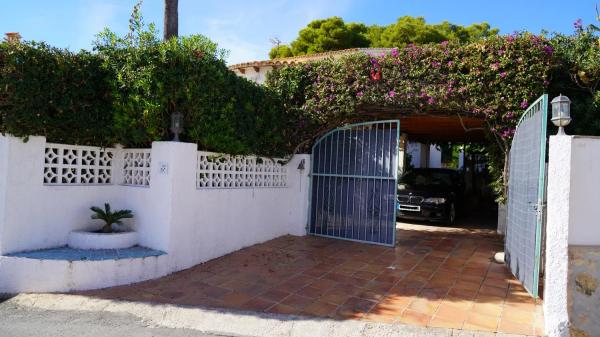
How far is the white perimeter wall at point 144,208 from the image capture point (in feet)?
15.4

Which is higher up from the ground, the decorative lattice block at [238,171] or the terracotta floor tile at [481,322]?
the decorative lattice block at [238,171]

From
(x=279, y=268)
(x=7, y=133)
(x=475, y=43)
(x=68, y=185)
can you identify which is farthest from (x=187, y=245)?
(x=475, y=43)

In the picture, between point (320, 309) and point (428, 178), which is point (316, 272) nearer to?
point (320, 309)

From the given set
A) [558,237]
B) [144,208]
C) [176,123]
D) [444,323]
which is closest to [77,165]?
[144,208]

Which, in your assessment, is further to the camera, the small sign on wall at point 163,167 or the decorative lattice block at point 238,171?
the decorative lattice block at point 238,171

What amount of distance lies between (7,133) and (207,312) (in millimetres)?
3221

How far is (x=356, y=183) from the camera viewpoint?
748 cm

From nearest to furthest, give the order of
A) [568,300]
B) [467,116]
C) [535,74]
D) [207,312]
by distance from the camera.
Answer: [568,300] → [207,312] → [535,74] → [467,116]

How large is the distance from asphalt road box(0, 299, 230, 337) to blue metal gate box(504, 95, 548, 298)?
343 cm

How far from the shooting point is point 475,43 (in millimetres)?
6383

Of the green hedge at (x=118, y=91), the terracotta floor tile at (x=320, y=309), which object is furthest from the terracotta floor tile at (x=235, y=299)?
the green hedge at (x=118, y=91)

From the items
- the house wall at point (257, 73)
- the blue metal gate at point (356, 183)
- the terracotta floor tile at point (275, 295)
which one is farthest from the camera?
the house wall at point (257, 73)

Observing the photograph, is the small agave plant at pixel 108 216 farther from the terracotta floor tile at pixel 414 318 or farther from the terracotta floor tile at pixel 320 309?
the terracotta floor tile at pixel 414 318

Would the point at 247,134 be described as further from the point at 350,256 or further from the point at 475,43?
the point at 475,43
